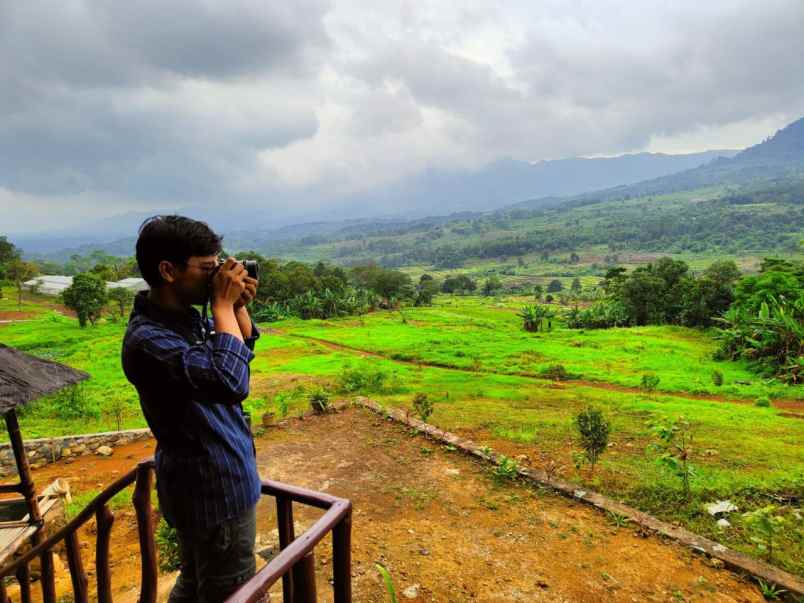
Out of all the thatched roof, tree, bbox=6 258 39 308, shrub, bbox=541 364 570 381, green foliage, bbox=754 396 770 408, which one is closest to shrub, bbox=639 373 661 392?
green foliage, bbox=754 396 770 408

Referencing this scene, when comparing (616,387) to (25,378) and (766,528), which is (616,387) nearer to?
(766,528)

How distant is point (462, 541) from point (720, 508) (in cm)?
361

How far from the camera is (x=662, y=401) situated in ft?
47.5

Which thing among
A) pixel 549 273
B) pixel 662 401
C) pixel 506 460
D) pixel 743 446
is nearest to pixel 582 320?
pixel 662 401

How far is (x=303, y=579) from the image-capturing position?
72.8 inches

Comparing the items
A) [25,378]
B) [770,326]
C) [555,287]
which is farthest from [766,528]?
[555,287]

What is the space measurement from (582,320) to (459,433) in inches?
1188

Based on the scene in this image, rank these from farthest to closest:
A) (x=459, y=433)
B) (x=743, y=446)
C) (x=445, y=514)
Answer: (x=459, y=433) < (x=743, y=446) < (x=445, y=514)

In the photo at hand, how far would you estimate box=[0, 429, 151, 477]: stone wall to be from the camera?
31.1 ft

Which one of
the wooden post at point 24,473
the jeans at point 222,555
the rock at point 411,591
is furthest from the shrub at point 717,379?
the jeans at point 222,555

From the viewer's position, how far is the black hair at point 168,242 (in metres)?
2.02

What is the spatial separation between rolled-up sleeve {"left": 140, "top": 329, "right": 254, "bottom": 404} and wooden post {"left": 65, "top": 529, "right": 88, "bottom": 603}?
1.54m

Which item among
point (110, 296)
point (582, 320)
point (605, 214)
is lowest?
point (582, 320)

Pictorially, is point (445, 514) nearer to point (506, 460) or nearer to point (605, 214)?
point (506, 460)
